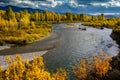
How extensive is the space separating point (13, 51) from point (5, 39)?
64.2ft

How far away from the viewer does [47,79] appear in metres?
21.1

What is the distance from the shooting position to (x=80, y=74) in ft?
104

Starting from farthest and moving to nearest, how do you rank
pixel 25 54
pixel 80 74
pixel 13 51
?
1. pixel 13 51
2. pixel 25 54
3. pixel 80 74

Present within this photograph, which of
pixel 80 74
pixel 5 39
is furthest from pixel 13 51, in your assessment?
pixel 80 74

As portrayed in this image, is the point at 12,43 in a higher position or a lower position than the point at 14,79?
lower

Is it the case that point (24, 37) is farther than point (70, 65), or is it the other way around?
point (24, 37)

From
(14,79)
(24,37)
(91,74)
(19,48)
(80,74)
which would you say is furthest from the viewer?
(24,37)

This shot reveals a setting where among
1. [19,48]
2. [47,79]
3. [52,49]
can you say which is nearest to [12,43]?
[19,48]

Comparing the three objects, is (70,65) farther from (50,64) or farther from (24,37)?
(24,37)

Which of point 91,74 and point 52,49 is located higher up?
point 91,74

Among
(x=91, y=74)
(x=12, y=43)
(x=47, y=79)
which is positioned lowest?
(x=12, y=43)

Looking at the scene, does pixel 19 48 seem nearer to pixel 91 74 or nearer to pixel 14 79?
pixel 91 74

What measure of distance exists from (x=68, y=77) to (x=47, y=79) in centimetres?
2527

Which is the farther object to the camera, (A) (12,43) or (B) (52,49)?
(A) (12,43)
